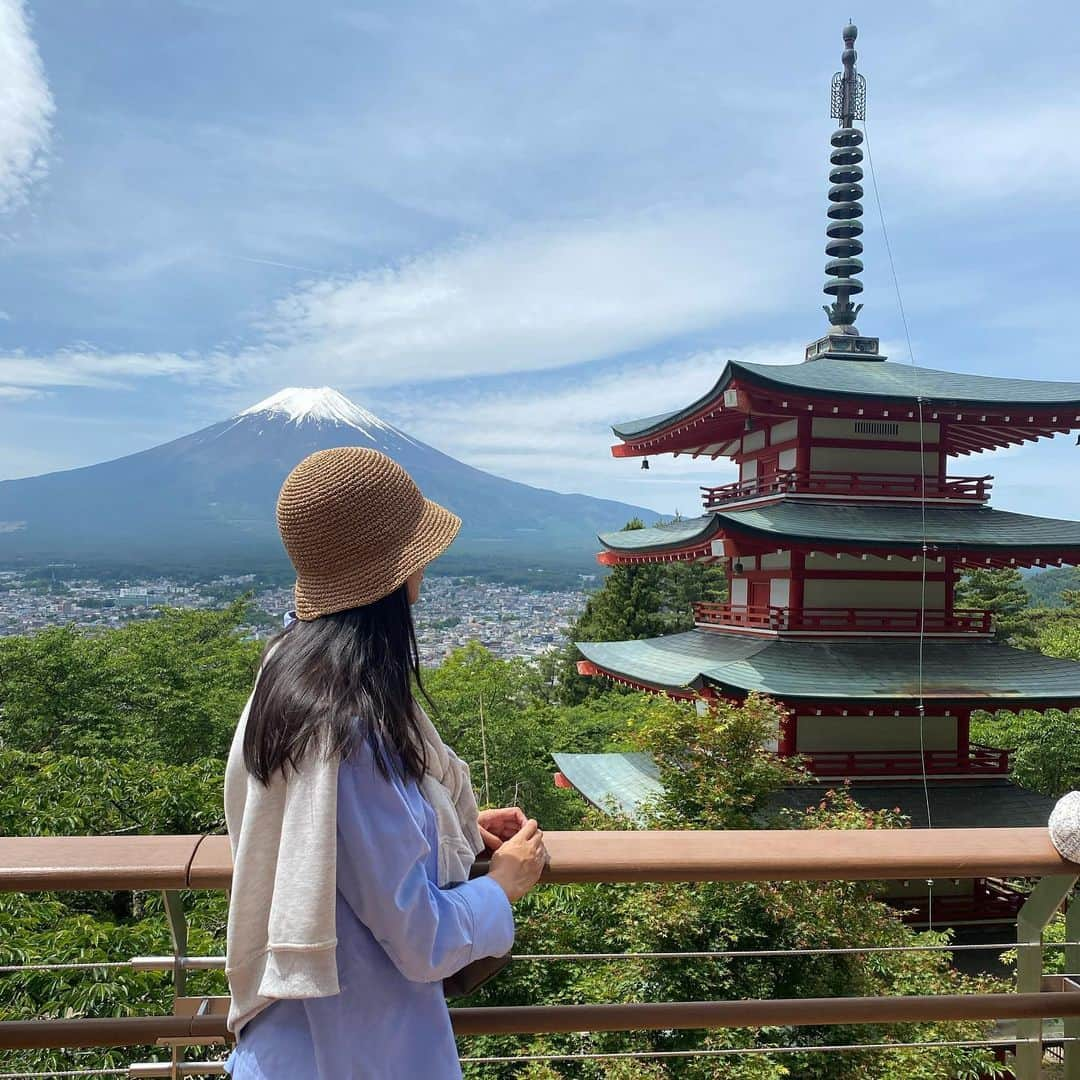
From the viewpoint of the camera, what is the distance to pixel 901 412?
31.8 feet

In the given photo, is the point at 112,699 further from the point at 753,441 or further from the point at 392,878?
the point at 392,878

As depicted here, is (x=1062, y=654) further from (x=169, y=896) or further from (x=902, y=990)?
(x=169, y=896)

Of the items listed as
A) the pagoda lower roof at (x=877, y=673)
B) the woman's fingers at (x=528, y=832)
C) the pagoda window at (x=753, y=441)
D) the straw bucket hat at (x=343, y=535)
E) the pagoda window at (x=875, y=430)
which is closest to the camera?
the straw bucket hat at (x=343, y=535)

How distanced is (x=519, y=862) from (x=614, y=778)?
1032cm

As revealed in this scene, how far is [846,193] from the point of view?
13.2m

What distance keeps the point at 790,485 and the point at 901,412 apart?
1.50 m

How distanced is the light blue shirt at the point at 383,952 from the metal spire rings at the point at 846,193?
1307cm

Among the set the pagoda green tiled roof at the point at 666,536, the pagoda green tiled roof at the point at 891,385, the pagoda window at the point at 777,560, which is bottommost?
the pagoda window at the point at 777,560

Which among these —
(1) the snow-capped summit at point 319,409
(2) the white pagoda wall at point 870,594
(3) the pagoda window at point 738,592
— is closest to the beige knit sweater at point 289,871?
(2) the white pagoda wall at point 870,594

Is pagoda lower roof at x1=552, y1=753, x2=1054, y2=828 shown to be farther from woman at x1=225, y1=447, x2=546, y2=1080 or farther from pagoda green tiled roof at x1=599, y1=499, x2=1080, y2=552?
woman at x1=225, y1=447, x2=546, y2=1080

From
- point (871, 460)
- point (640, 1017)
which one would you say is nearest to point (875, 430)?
point (871, 460)

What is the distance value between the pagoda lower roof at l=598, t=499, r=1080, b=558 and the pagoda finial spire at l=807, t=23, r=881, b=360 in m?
3.78

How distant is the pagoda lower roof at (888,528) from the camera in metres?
9.05

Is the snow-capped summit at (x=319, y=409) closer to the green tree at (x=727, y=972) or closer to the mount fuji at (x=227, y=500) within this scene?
the mount fuji at (x=227, y=500)
